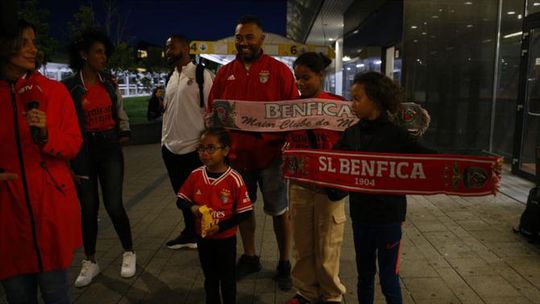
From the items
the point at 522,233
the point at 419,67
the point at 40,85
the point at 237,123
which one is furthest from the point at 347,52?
the point at 40,85

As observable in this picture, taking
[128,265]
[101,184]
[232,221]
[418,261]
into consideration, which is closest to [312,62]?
[232,221]

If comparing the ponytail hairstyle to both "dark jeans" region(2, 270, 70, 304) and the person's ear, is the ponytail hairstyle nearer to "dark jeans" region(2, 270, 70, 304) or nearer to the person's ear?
the person's ear

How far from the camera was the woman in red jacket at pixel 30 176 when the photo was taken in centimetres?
237

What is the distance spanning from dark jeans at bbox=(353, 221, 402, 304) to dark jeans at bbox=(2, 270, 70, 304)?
5.90ft

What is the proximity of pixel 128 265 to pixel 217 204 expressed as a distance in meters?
1.76

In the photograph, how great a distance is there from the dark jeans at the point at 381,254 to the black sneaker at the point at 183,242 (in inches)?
96.2

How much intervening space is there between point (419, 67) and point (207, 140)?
878cm

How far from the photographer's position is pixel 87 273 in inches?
163

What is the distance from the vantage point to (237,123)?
3.78 m

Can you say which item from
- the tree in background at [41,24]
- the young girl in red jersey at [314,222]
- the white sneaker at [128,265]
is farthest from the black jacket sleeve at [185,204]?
the tree in background at [41,24]

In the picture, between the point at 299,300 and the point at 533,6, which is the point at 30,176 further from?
the point at 533,6

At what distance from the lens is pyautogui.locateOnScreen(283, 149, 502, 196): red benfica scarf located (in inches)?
106

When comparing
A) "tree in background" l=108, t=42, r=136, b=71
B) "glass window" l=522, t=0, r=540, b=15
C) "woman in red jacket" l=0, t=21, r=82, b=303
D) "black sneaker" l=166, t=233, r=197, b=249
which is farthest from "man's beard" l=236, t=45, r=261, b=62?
"tree in background" l=108, t=42, r=136, b=71

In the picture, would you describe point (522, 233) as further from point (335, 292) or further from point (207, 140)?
point (207, 140)
